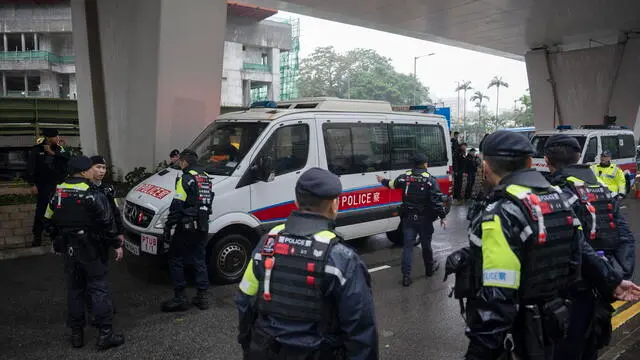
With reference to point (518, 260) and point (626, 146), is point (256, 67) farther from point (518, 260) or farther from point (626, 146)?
point (518, 260)

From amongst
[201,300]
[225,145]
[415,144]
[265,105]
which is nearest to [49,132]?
[225,145]

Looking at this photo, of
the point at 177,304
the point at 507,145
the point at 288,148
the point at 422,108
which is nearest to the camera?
the point at 507,145

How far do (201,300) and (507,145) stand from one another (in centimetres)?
391

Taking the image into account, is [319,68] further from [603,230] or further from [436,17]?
[603,230]

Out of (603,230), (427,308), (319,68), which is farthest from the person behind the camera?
(319,68)

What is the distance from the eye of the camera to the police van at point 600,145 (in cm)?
1192

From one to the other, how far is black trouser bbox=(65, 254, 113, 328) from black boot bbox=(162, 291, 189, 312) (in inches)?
34.4

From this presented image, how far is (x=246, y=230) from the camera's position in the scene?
6.12 metres

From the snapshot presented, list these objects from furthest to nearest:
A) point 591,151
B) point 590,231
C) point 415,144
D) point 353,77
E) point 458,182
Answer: point 353,77 < point 458,182 < point 591,151 < point 415,144 < point 590,231

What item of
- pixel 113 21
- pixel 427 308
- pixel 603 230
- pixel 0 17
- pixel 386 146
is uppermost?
pixel 0 17

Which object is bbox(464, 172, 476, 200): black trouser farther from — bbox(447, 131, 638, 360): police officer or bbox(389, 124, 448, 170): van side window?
bbox(447, 131, 638, 360): police officer

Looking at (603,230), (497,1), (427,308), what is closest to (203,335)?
(427,308)

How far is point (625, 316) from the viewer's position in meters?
4.80

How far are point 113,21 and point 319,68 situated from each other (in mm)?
63684
